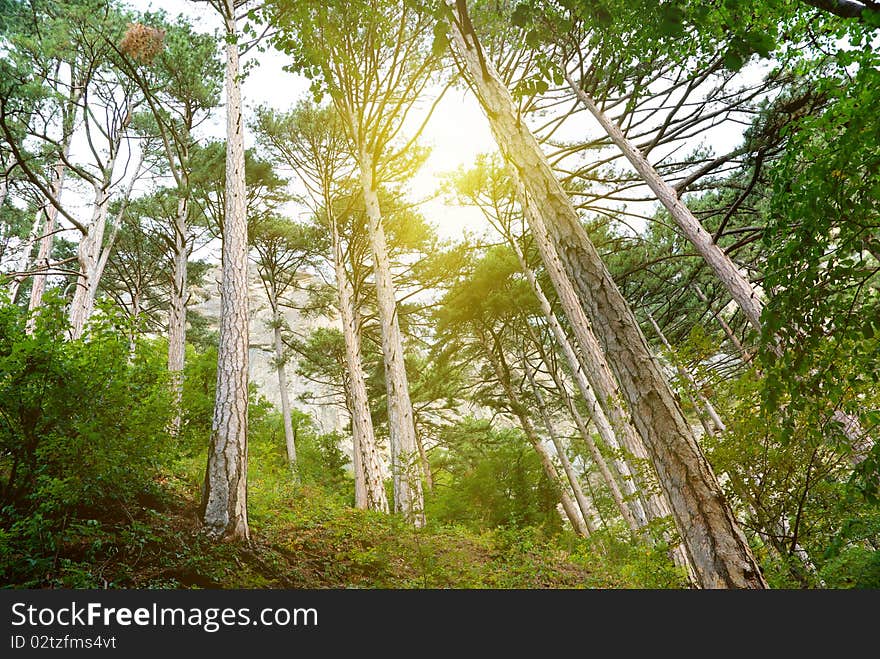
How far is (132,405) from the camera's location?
141 inches

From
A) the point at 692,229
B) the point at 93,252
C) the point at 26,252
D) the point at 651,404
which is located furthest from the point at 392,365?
the point at 26,252

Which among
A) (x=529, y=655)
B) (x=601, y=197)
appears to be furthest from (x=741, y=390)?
(x=601, y=197)

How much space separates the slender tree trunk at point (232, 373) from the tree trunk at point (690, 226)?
6.02 metres

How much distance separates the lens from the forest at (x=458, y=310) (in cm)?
190

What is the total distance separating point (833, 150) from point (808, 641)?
216cm

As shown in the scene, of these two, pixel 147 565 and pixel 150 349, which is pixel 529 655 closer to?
pixel 147 565

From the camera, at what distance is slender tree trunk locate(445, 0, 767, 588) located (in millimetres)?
1854

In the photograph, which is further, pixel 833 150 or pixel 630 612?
pixel 630 612

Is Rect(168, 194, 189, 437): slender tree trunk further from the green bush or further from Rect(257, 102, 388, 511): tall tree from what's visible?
the green bush

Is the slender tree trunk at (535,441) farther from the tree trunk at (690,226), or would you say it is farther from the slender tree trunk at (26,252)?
the slender tree trunk at (26,252)

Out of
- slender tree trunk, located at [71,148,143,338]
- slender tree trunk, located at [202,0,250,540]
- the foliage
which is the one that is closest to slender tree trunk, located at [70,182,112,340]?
slender tree trunk, located at [71,148,143,338]

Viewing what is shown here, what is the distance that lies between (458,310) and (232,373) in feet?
26.2

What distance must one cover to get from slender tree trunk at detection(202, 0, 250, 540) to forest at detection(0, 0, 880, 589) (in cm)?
3

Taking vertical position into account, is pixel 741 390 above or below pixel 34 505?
below
